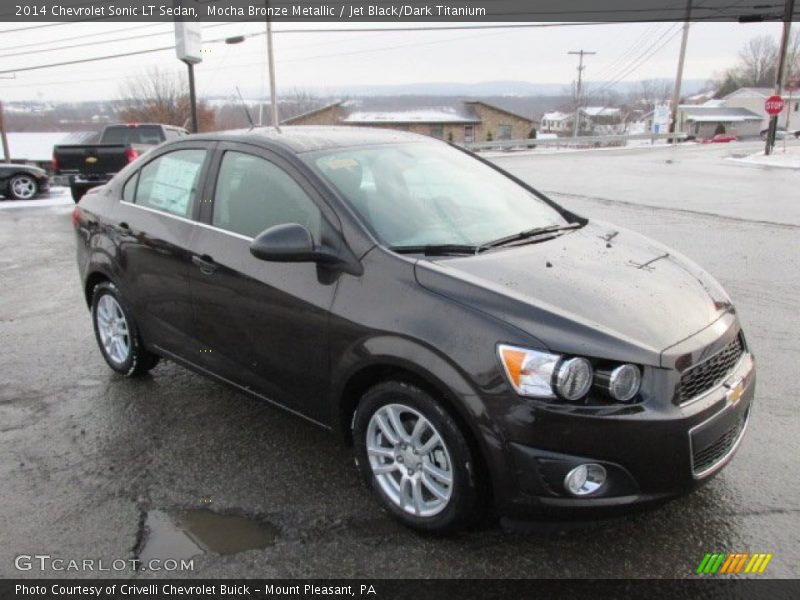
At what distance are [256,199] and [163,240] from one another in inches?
30.4

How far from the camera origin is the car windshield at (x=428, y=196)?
3.12 metres

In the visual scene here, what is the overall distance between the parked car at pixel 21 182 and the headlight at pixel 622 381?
16798 mm

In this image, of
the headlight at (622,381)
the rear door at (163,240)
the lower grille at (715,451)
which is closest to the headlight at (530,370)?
the headlight at (622,381)

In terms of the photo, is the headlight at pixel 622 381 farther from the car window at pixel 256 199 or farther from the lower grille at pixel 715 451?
the car window at pixel 256 199

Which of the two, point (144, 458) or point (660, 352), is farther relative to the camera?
point (144, 458)

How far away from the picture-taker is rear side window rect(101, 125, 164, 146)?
16391 millimetres

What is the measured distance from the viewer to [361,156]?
350cm

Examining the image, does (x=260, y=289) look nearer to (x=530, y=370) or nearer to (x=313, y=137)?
(x=313, y=137)

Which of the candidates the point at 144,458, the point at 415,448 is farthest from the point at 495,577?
the point at 144,458

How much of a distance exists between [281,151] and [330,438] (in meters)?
1.57

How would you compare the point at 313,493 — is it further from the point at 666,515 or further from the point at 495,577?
the point at 666,515

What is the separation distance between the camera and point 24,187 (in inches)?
622

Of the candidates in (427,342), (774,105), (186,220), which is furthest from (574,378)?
(774,105)

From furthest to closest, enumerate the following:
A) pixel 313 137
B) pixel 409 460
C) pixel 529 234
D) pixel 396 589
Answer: pixel 313 137 < pixel 529 234 < pixel 409 460 < pixel 396 589
